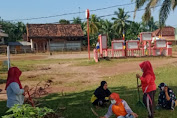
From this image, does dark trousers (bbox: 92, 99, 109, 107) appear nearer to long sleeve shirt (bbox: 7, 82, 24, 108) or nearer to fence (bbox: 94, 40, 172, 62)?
long sleeve shirt (bbox: 7, 82, 24, 108)

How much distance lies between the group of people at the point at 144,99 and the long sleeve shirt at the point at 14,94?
1715 millimetres

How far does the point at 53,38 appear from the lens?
1687 inches

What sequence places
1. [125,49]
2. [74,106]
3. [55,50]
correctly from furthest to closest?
[55,50]
[125,49]
[74,106]

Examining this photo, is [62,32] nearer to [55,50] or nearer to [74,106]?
[55,50]

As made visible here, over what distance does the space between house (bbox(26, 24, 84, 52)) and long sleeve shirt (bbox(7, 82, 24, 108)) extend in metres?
38.3

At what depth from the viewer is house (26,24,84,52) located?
42.5m

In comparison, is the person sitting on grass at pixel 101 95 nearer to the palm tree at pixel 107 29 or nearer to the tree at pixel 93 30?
the palm tree at pixel 107 29

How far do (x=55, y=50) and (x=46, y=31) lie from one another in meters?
4.72

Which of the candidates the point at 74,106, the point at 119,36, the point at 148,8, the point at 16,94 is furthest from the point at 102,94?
the point at 119,36

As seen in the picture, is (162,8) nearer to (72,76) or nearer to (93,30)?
(72,76)

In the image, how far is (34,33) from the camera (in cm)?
4256

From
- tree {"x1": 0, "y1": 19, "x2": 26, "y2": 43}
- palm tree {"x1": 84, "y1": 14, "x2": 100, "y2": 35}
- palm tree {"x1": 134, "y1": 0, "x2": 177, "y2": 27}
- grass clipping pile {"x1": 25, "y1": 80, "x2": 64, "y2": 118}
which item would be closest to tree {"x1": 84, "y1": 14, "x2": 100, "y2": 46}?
palm tree {"x1": 84, "y1": 14, "x2": 100, "y2": 35}

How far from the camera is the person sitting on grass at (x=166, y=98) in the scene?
16.7 feet

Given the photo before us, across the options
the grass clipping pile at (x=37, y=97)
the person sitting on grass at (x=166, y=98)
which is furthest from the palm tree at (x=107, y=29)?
the person sitting on grass at (x=166, y=98)
